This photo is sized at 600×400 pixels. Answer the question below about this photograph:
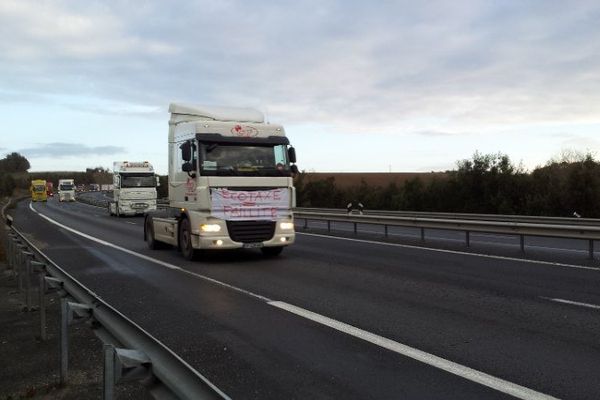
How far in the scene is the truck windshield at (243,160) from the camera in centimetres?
1262

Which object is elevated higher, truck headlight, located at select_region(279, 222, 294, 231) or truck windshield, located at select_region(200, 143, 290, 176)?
truck windshield, located at select_region(200, 143, 290, 176)

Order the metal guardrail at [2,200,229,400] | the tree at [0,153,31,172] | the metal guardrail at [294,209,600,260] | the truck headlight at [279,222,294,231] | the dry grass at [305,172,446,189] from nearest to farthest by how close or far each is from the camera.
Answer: the metal guardrail at [2,200,229,400] → the truck headlight at [279,222,294,231] → the metal guardrail at [294,209,600,260] → the dry grass at [305,172,446,189] → the tree at [0,153,31,172]

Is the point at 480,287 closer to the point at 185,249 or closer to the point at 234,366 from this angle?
the point at 234,366

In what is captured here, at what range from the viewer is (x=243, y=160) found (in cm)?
1291

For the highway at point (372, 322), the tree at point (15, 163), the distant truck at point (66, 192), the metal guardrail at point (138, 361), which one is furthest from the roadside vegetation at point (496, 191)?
the tree at point (15, 163)

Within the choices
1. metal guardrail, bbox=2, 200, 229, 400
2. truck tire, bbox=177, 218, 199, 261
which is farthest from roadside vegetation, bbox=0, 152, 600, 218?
metal guardrail, bbox=2, 200, 229, 400

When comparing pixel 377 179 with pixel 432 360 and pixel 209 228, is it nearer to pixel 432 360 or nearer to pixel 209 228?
pixel 209 228

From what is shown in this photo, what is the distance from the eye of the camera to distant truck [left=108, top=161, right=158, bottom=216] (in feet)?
119

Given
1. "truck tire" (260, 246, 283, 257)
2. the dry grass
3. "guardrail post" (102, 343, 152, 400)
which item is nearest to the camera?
"guardrail post" (102, 343, 152, 400)

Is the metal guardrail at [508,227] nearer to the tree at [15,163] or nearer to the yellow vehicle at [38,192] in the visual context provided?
the yellow vehicle at [38,192]

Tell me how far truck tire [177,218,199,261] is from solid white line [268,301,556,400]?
20.1 ft

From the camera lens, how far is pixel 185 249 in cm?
1373

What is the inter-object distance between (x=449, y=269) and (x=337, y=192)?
40.7 metres

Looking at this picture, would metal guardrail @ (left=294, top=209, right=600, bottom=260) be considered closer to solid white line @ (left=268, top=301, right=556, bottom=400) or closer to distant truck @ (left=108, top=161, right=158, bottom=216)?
solid white line @ (left=268, top=301, right=556, bottom=400)
